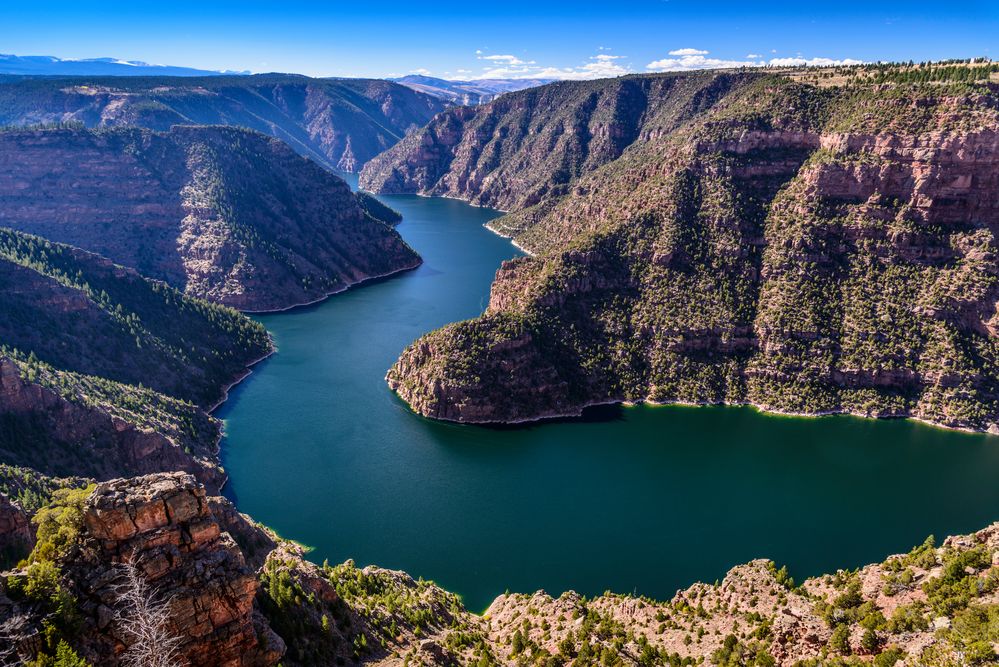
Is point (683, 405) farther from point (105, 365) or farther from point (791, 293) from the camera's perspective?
point (105, 365)

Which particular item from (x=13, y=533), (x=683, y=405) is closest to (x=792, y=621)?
(x=13, y=533)

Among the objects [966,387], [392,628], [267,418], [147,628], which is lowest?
[267,418]

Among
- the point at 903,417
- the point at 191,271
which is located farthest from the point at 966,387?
the point at 191,271

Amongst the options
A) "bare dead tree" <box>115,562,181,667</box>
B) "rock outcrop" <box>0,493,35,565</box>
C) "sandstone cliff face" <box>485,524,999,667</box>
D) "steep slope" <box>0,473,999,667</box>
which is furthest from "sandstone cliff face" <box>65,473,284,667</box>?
"rock outcrop" <box>0,493,35,565</box>

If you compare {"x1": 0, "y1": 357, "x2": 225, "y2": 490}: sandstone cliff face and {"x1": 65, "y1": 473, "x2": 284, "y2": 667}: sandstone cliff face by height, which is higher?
{"x1": 65, "y1": 473, "x2": 284, "y2": 667}: sandstone cliff face

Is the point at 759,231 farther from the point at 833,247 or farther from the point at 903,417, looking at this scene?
the point at 903,417

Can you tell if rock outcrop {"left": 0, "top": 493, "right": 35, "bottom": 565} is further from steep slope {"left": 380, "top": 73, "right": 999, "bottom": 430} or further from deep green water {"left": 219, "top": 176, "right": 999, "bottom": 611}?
steep slope {"left": 380, "top": 73, "right": 999, "bottom": 430}

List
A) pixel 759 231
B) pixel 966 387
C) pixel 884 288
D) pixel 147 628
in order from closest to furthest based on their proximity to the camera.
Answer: pixel 147 628
pixel 966 387
pixel 884 288
pixel 759 231
